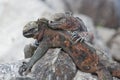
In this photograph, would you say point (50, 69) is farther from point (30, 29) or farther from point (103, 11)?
point (103, 11)

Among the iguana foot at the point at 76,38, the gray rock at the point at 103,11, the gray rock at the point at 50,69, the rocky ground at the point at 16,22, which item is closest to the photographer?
the gray rock at the point at 50,69

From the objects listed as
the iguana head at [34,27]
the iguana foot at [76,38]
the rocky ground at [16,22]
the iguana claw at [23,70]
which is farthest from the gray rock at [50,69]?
the rocky ground at [16,22]

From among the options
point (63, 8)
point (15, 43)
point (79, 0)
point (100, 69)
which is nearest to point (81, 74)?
point (100, 69)

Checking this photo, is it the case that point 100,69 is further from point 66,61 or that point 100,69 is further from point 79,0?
point 79,0

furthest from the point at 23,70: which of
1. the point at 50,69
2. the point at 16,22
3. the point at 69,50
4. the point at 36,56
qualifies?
the point at 16,22

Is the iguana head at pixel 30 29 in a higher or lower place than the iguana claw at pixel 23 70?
higher

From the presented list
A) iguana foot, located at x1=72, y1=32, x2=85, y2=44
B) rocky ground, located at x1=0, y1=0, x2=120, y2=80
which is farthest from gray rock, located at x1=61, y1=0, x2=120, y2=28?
iguana foot, located at x1=72, y1=32, x2=85, y2=44

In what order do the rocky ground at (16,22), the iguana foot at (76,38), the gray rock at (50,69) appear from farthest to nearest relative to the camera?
the rocky ground at (16,22), the iguana foot at (76,38), the gray rock at (50,69)

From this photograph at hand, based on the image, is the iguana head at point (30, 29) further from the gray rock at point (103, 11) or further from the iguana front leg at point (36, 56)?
the gray rock at point (103, 11)
